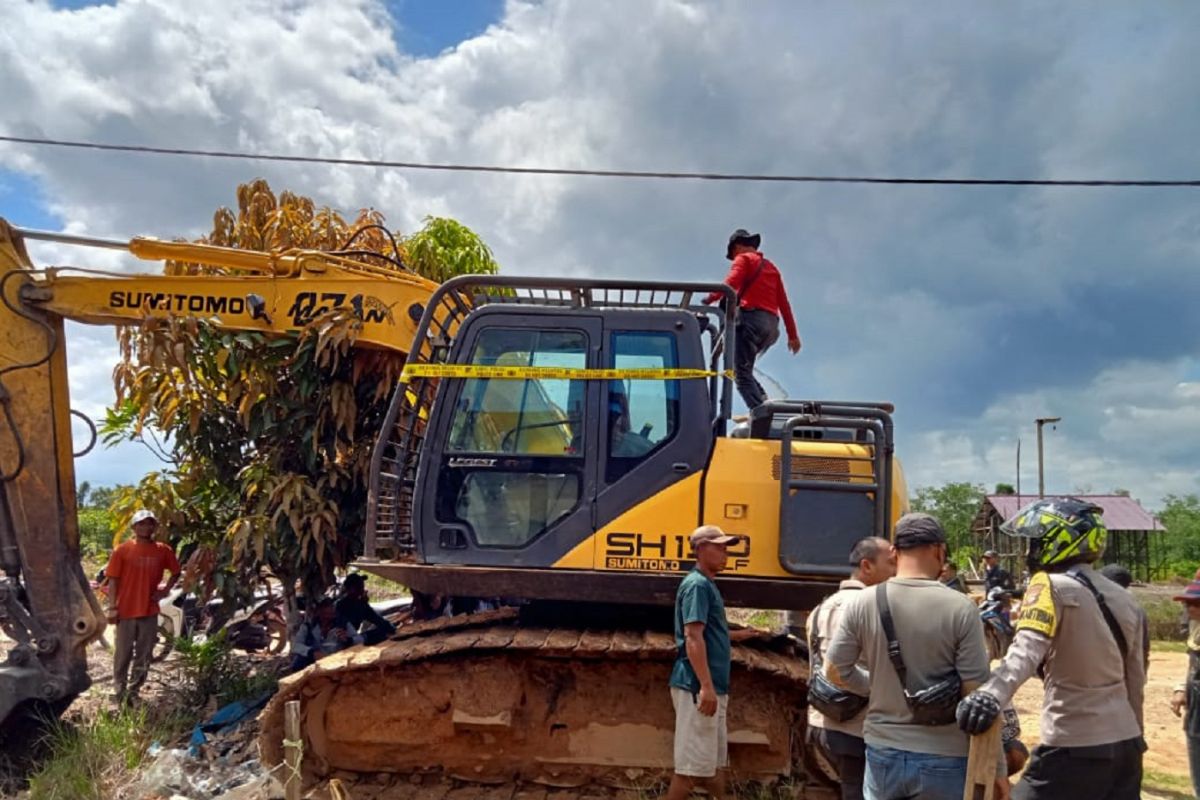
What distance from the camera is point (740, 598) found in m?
5.18

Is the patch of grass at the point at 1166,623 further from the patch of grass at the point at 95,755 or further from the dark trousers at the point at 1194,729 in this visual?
the patch of grass at the point at 95,755

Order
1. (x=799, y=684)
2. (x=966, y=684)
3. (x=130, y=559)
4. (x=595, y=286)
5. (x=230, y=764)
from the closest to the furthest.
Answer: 1. (x=966, y=684)
2. (x=799, y=684)
3. (x=595, y=286)
4. (x=230, y=764)
5. (x=130, y=559)

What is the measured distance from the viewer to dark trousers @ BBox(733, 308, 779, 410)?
6027mm

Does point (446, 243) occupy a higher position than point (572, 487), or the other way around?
point (446, 243)

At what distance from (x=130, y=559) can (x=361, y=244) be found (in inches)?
141

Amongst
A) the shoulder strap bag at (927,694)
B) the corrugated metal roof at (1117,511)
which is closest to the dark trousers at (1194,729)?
the shoulder strap bag at (927,694)

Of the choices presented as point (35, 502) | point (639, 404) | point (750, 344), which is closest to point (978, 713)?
point (639, 404)

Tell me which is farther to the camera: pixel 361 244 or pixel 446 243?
pixel 446 243

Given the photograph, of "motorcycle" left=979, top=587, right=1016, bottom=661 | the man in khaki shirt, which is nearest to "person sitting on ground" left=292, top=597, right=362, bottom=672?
the man in khaki shirt

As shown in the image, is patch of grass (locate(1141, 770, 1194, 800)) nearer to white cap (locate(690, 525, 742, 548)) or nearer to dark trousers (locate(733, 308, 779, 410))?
dark trousers (locate(733, 308, 779, 410))

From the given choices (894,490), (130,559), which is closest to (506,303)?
(894,490)

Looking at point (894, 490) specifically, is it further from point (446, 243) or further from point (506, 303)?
point (446, 243)

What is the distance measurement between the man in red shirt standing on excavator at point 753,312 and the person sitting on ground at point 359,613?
372cm

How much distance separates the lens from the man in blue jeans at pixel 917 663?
10.8 ft
